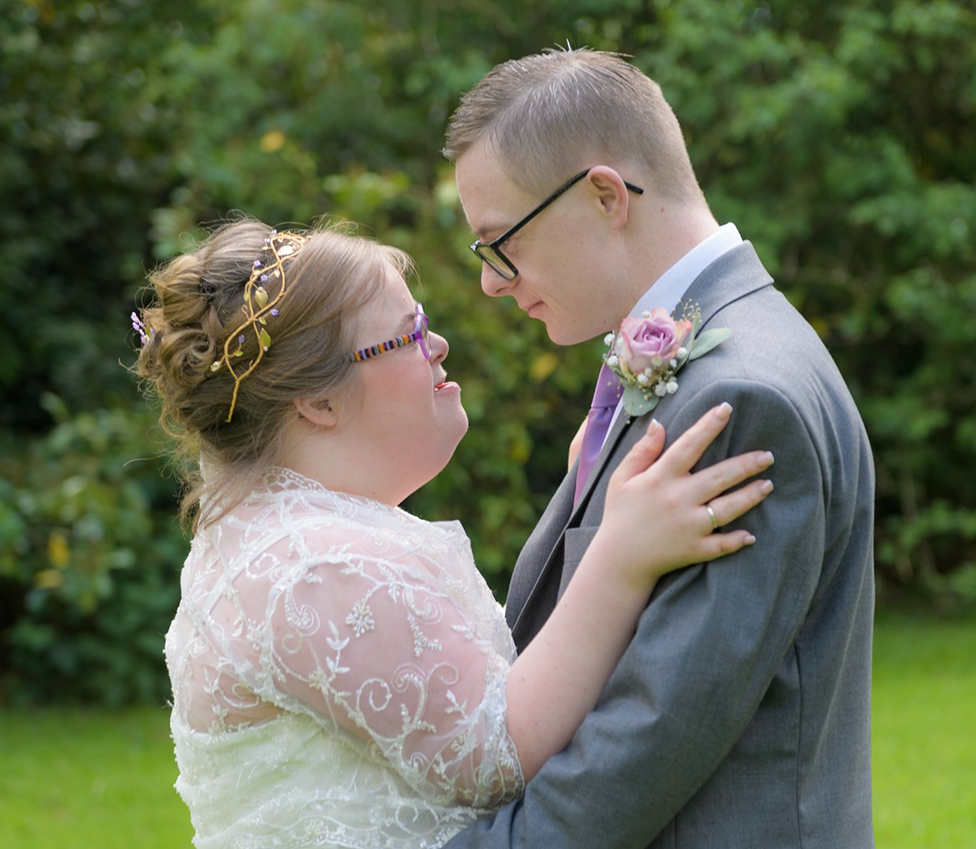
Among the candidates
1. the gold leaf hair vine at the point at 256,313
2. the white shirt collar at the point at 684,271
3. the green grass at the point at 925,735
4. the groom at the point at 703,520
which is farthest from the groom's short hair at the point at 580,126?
the green grass at the point at 925,735

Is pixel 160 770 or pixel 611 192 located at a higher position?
pixel 611 192

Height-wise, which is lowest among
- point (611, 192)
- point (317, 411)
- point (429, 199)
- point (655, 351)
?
point (429, 199)

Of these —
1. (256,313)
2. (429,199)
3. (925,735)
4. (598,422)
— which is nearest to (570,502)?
(598,422)

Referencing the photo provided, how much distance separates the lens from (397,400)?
2.46 metres

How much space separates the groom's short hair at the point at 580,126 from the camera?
2312 millimetres

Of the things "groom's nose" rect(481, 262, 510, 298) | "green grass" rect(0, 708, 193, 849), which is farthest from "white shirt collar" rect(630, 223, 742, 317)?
"green grass" rect(0, 708, 193, 849)

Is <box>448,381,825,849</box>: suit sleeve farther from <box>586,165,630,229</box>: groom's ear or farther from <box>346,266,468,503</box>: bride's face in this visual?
<box>346,266,468,503</box>: bride's face

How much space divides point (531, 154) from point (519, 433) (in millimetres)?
4881

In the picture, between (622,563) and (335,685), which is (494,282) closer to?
(622,563)

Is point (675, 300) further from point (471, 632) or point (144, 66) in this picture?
point (144, 66)

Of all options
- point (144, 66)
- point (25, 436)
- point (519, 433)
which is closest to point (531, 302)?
point (519, 433)

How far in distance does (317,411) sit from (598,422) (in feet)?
1.96

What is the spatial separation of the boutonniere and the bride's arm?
3.9 inches

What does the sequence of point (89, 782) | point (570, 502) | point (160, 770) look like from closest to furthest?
point (570, 502)
point (89, 782)
point (160, 770)
